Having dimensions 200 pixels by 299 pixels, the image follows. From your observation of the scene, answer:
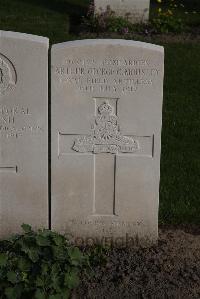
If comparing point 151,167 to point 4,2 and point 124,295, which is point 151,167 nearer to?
point 124,295

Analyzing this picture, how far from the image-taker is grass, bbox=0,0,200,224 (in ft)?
20.4

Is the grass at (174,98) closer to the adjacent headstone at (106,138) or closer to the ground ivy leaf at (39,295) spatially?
the adjacent headstone at (106,138)

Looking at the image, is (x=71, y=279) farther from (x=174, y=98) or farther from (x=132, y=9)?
(x=132, y=9)

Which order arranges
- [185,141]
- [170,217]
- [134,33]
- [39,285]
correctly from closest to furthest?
[39,285] < [170,217] < [185,141] < [134,33]

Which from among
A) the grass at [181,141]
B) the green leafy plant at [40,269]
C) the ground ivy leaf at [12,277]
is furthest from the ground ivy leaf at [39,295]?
the grass at [181,141]

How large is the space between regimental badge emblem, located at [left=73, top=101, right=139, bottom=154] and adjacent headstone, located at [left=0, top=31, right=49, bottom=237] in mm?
303

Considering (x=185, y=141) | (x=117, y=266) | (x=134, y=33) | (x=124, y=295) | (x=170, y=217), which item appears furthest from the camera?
(x=134, y=33)

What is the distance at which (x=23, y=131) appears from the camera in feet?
16.6

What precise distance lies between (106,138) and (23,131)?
24.8 inches

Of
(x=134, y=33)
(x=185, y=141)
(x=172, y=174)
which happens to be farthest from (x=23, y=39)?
(x=134, y=33)

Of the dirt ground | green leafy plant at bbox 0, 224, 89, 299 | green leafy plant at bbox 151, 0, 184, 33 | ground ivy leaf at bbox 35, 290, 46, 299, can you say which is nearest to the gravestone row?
the dirt ground

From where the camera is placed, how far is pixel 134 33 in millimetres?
12023

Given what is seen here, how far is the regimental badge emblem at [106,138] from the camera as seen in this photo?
503 centimetres

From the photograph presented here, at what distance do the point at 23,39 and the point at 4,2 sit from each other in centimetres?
1014
